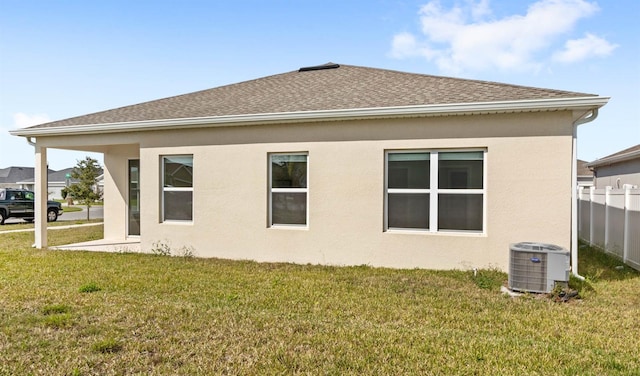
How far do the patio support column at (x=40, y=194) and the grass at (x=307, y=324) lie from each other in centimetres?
368

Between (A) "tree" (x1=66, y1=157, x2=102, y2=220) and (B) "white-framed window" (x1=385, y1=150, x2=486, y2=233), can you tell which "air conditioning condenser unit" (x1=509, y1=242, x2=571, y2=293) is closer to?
(B) "white-framed window" (x1=385, y1=150, x2=486, y2=233)

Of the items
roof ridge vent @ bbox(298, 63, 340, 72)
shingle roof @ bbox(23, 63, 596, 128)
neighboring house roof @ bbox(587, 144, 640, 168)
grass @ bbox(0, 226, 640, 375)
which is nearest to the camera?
grass @ bbox(0, 226, 640, 375)

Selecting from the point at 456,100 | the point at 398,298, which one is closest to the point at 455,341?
the point at 398,298

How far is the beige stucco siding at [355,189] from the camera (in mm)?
6738

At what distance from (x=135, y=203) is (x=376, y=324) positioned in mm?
9670

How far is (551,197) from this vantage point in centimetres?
666

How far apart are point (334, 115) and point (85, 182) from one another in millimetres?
22375

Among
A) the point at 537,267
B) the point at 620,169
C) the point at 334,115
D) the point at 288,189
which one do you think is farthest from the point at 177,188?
the point at 620,169

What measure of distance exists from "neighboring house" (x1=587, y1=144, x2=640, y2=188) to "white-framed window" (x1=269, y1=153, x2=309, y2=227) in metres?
13.0

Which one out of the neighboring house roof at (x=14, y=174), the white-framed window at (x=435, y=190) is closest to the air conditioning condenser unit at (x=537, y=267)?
the white-framed window at (x=435, y=190)

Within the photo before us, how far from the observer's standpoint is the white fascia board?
6336 millimetres

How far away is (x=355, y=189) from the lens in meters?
7.70

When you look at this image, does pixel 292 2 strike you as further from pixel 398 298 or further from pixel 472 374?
pixel 472 374

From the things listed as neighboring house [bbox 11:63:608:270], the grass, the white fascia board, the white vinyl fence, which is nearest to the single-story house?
the white fascia board
